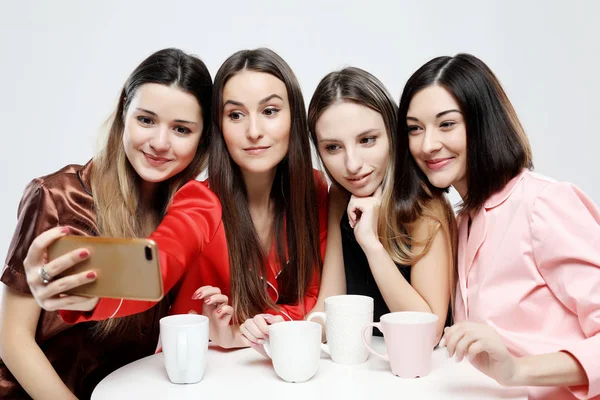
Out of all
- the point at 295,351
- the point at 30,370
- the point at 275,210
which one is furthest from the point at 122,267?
the point at 275,210

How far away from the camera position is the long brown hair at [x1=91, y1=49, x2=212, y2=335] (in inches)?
65.4

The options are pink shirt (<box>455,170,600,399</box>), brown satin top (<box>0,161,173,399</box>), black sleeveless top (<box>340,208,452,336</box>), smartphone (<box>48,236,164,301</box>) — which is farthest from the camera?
black sleeveless top (<box>340,208,452,336</box>)

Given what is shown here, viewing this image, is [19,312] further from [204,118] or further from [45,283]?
[204,118]

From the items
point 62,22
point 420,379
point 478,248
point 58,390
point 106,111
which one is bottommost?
point 58,390

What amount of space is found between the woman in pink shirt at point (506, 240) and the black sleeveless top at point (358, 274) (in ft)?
0.96

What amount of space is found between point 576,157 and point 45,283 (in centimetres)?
234

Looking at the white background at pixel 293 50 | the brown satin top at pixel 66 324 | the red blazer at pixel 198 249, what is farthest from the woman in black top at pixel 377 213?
the white background at pixel 293 50

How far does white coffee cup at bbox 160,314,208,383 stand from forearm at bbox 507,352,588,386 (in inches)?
21.5

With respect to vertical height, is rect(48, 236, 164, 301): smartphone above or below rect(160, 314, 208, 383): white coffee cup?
above

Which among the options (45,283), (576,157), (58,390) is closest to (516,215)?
(45,283)

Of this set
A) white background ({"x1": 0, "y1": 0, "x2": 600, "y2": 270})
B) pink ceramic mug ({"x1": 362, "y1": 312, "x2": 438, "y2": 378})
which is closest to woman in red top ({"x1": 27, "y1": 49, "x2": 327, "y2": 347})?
pink ceramic mug ({"x1": 362, "y1": 312, "x2": 438, "y2": 378})

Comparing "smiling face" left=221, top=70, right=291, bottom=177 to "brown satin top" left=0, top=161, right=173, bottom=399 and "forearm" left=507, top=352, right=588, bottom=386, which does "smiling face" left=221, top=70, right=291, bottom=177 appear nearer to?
"brown satin top" left=0, top=161, right=173, bottom=399

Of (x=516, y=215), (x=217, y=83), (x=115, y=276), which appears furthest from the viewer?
(x=217, y=83)

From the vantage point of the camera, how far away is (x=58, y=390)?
1.56m
